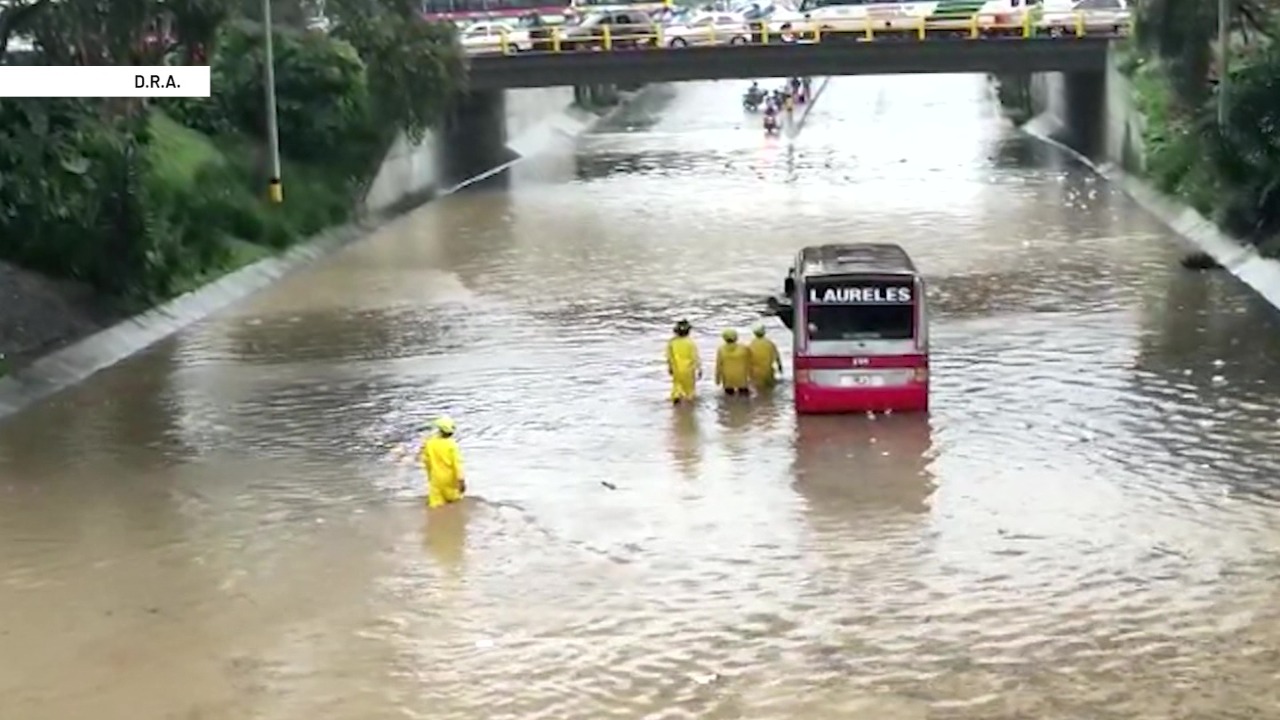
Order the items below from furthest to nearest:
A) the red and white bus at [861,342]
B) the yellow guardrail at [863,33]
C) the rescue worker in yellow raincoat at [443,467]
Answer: the yellow guardrail at [863,33]
the red and white bus at [861,342]
the rescue worker in yellow raincoat at [443,467]

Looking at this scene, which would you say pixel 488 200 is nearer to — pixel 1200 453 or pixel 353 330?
pixel 353 330

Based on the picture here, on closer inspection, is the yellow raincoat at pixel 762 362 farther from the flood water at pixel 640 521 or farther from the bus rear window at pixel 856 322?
the bus rear window at pixel 856 322

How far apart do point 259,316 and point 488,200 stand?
20101mm

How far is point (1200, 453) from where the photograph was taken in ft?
67.1

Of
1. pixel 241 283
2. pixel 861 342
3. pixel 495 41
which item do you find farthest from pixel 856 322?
pixel 495 41

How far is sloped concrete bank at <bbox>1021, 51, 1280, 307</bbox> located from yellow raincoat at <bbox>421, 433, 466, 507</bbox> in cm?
1641

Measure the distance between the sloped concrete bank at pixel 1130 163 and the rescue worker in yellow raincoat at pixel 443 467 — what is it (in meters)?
16.4

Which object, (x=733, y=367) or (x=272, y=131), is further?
(x=272, y=131)

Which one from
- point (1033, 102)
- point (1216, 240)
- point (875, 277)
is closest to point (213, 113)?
point (1216, 240)

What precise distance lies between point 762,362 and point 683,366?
1250 mm

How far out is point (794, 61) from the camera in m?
54.0

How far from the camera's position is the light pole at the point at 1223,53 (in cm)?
3666

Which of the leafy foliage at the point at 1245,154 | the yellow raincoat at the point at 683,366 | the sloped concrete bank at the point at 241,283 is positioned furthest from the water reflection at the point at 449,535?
the leafy foliage at the point at 1245,154

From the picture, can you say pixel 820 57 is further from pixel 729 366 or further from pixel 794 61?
pixel 729 366
